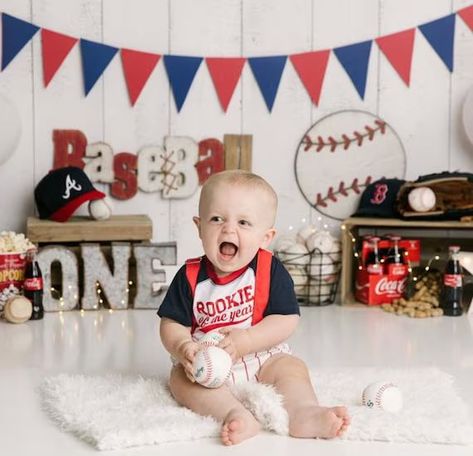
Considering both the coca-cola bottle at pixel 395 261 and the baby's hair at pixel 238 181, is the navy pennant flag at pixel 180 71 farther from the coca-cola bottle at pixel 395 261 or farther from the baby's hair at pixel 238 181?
the baby's hair at pixel 238 181

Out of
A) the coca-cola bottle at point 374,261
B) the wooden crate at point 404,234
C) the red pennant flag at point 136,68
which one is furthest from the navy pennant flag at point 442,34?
the red pennant flag at point 136,68

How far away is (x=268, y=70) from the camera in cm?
311

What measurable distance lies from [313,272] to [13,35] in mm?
1243

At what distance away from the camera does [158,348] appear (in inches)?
91.5

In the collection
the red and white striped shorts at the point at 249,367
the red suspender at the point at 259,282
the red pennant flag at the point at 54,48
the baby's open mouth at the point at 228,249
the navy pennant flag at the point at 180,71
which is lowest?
the red and white striped shorts at the point at 249,367

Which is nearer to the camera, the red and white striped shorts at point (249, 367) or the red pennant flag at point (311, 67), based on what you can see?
the red and white striped shorts at point (249, 367)

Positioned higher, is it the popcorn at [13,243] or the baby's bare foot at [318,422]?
the popcorn at [13,243]

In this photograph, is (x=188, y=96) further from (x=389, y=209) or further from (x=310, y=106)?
(x=389, y=209)

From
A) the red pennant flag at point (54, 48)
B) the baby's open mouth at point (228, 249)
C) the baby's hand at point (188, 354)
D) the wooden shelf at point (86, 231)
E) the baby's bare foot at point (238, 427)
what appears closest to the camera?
the baby's bare foot at point (238, 427)

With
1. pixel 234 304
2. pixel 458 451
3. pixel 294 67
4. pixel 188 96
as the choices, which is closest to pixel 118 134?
pixel 188 96

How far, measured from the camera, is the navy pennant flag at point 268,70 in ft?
10.2

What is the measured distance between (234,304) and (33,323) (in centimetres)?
103

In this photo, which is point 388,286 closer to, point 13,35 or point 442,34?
point 442,34

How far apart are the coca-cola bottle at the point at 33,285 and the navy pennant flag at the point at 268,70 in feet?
3.22
